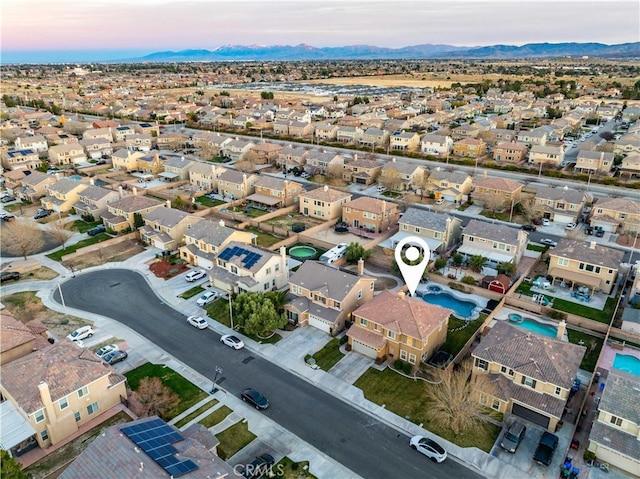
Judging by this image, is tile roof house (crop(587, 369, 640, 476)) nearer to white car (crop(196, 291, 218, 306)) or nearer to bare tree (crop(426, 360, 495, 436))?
bare tree (crop(426, 360, 495, 436))

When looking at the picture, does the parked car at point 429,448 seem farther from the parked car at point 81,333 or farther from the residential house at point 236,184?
the residential house at point 236,184

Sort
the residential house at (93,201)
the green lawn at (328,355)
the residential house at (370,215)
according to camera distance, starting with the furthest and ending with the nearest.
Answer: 1. the residential house at (93,201)
2. the residential house at (370,215)
3. the green lawn at (328,355)

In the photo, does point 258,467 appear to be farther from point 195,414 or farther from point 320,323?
point 320,323

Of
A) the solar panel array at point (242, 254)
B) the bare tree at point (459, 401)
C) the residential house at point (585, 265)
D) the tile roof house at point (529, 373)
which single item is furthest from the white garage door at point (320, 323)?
the residential house at point (585, 265)

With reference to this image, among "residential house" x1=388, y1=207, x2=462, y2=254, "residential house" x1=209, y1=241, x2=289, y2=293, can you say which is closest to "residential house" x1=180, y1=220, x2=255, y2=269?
"residential house" x1=209, y1=241, x2=289, y2=293

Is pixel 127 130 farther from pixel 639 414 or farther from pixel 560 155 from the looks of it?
pixel 639 414
